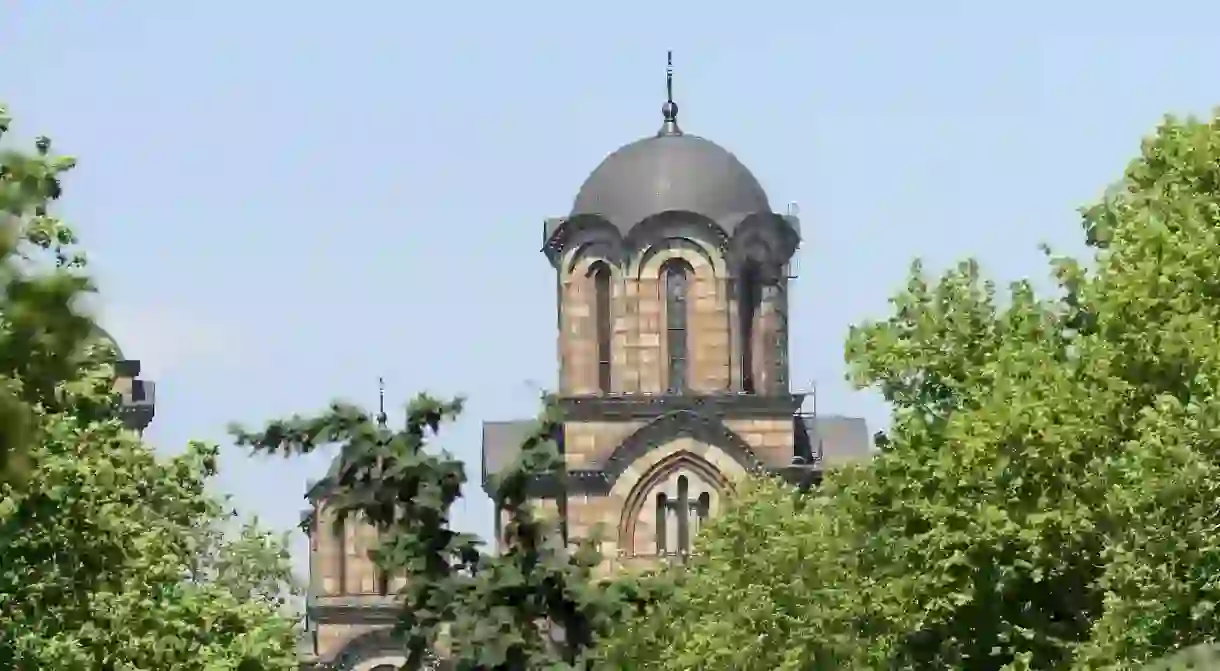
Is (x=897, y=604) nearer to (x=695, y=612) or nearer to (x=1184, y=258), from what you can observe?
(x=1184, y=258)

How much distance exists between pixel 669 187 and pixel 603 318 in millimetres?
3444

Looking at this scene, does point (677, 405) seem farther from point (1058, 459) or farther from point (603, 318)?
point (1058, 459)

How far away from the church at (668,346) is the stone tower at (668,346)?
0.03 m

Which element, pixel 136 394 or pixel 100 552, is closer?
pixel 100 552

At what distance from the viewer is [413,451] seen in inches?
1491

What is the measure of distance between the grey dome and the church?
5 cm

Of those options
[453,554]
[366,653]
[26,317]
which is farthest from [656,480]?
[26,317]

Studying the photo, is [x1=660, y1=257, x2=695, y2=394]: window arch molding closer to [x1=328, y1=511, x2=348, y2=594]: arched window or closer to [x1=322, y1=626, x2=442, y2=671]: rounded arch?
[x1=322, y1=626, x2=442, y2=671]: rounded arch

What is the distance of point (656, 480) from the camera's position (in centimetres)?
7769

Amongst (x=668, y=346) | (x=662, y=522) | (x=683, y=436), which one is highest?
(x=668, y=346)

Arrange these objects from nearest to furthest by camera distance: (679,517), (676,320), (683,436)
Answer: (683,436) → (679,517) → (676,320)

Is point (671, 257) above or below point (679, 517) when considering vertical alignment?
above

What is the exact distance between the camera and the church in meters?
77.3

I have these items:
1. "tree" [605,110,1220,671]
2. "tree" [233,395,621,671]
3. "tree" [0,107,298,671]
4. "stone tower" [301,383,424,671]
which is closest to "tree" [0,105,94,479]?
"tree" [0,107,298,671]
